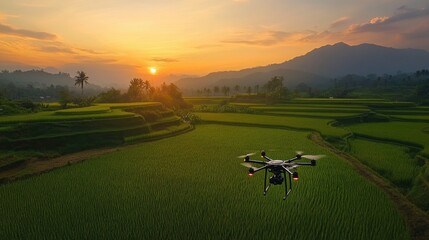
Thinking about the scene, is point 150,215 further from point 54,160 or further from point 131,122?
point 131,122

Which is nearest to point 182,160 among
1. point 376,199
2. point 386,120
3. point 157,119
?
point 376,199

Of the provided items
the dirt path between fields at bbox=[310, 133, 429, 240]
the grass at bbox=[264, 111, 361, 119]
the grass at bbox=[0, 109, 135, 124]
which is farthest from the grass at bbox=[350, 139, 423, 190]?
the grass at bbox=[0, 109, 135, 124]

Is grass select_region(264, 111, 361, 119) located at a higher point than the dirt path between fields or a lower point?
higher

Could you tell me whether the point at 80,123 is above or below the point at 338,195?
above

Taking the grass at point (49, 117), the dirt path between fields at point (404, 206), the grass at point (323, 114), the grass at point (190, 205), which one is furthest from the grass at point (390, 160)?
the grass at point (49, 117)

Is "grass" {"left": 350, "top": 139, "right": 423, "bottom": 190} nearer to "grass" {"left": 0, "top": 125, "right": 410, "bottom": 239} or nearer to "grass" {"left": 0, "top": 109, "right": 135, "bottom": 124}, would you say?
"grass" {"left": 0, "top": 125, "right": 410, "bottom": 239}
